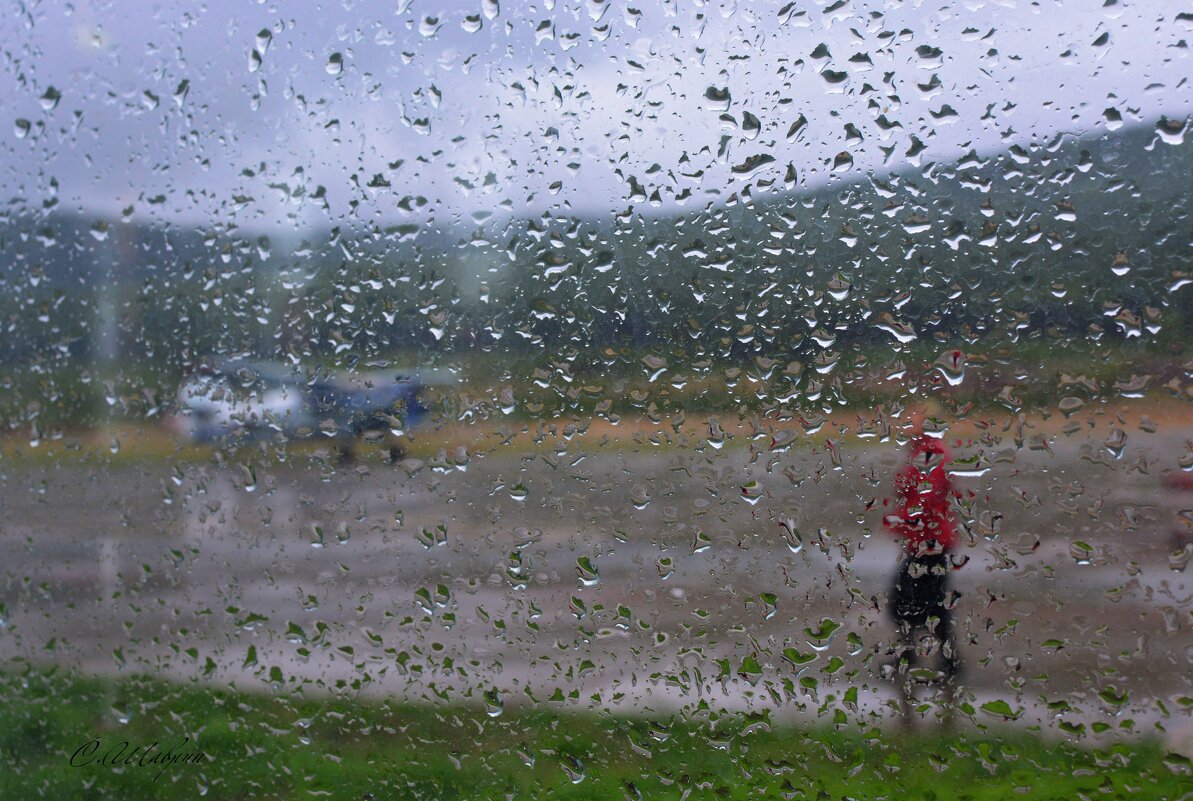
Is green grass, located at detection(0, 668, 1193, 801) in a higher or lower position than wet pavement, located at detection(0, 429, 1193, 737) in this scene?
lower

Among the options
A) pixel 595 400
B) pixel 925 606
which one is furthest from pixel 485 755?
pixel 925 606

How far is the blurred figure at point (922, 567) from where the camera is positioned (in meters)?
0.92

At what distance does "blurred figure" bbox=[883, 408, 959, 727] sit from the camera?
924mm

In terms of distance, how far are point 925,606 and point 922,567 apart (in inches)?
1.8

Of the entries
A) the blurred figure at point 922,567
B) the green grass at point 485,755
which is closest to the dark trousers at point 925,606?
the blurred figure at point 922,567

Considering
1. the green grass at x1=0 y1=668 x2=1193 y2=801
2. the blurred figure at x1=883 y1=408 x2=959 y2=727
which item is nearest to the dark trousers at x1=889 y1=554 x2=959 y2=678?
the blurred figure at x1=883 y1=408 x2=959 y2=727

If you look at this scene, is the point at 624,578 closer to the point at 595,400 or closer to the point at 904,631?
the point at 595,400

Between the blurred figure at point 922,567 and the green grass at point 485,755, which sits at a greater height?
the blurred figure at point 922,567

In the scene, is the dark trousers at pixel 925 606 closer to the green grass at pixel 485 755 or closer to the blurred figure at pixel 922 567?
the blurred figure at pixel 922 567

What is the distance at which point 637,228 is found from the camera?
1.09 m

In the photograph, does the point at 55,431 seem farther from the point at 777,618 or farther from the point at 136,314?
the point at 777,618

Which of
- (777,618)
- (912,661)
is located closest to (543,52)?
(777,618)

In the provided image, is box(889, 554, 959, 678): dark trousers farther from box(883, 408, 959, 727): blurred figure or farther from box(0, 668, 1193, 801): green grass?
box(0, 668, 1193, 801): green grass

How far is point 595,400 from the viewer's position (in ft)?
3.61
